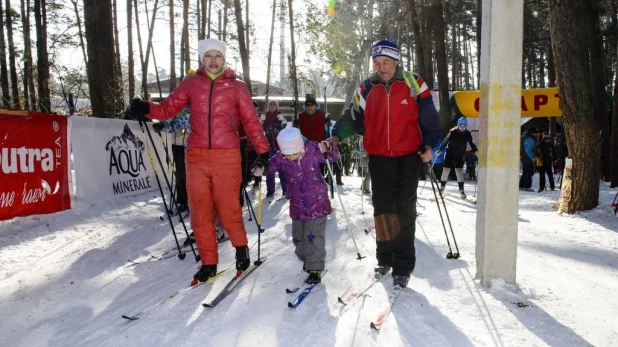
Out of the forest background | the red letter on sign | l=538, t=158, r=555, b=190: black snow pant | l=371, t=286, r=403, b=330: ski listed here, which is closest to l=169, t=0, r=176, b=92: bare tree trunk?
the forest background

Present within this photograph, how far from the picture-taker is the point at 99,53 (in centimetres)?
1045

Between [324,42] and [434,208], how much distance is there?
60.4ft

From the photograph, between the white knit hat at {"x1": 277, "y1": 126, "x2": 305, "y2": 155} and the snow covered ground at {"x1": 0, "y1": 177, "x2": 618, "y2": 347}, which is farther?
the white knit hat at {"x1": 277, "y1": 126, "x2": 305, "y2": 155}

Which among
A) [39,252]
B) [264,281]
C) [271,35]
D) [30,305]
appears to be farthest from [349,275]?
[271,35]

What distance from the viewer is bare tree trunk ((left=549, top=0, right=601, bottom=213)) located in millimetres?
7328

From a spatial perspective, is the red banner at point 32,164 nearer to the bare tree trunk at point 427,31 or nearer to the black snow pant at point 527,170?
the black snow pant at point 527,170

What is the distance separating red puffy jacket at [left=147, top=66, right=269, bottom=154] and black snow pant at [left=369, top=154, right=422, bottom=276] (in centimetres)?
124

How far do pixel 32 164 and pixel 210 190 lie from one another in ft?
14.2

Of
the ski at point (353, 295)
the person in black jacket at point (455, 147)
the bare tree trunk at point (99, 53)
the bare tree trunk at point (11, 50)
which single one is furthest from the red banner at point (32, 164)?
the bare tree trunk at point (11, 50)

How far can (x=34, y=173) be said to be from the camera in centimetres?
709

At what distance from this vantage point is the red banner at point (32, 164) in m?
6.61

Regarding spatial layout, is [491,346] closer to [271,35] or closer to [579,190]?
[579,190]

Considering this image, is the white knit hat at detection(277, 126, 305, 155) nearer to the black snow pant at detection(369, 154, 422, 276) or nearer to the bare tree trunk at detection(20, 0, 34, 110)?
the black snow pant at detection(369, 154, 422, 276)

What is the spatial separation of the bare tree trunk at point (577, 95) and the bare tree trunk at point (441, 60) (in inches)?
346
